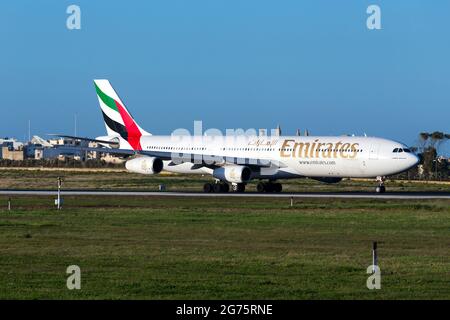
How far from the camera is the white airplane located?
6444cm

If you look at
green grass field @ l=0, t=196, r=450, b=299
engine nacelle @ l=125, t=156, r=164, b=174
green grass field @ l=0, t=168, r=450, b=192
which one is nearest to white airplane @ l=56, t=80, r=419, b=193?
engine nacelle @ l=125, t=156, r=164, b=174

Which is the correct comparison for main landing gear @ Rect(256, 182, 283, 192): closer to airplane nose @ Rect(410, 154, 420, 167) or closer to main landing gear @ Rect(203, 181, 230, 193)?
main landing gear @ Rect(203, 181, 230, 193)

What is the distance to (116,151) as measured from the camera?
7138cm

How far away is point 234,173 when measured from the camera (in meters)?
66.6

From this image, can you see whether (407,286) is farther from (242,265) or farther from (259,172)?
(259,172)

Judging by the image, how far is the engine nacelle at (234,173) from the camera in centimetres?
6656

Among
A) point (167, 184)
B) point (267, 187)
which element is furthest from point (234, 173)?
point (167, 184)

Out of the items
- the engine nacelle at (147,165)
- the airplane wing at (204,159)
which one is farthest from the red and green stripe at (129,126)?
the engine nacelle at (147,165)

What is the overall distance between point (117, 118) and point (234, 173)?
44.9 feet

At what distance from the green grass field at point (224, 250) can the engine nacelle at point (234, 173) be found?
503 inches

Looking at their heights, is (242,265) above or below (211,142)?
below

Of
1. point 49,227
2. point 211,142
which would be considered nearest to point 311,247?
point 49,227
